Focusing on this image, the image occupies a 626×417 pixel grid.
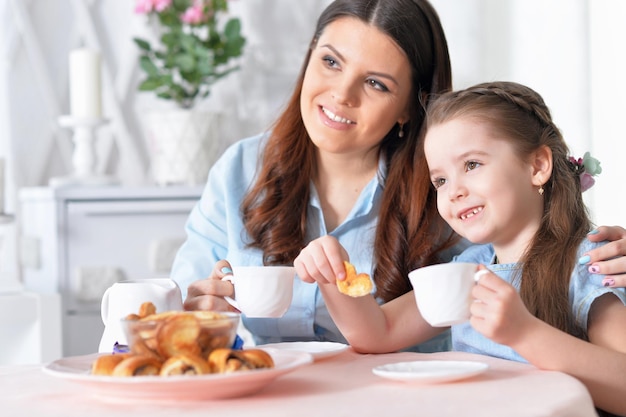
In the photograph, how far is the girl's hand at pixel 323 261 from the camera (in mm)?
994

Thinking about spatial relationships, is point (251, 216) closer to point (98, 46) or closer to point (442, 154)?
point (442, 154)

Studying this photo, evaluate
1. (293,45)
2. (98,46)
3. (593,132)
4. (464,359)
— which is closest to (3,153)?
Result: (98,46)

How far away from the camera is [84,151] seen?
2170 millimetres

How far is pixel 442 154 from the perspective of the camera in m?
Answer: 1.20

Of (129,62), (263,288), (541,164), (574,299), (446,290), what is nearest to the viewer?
(446,290)

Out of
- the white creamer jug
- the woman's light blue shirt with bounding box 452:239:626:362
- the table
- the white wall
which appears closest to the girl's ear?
the woman's light blue shirt with bounding box 452:239:626:362

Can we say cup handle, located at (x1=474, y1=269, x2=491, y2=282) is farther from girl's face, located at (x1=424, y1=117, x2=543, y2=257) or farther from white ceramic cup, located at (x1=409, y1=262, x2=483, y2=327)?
girl's face, located at (x1=424, y1=117, x2=543, y2=257)

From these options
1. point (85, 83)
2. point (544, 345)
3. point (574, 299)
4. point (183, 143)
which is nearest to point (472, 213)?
point (574, 299)

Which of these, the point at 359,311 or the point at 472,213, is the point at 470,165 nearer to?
the point at 472,213

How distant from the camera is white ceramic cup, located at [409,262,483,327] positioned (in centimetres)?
86

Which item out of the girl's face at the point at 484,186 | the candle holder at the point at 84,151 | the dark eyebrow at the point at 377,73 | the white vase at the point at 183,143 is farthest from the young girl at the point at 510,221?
the candle holder at the point at 84,151

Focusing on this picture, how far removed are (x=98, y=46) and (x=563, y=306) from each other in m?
1.61

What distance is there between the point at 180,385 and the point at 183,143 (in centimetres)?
142

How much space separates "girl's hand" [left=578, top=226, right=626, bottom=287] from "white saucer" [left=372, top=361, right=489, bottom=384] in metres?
0.24
